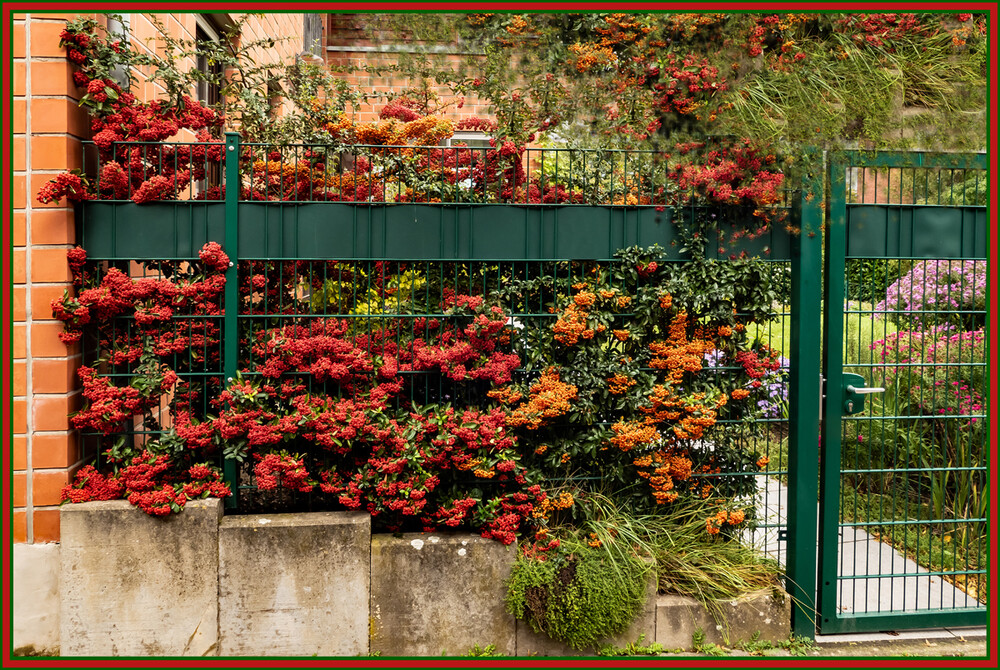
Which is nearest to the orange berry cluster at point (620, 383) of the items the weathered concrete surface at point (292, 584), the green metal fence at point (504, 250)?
the green metal fence at point (504, 250)

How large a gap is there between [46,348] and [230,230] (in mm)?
1086

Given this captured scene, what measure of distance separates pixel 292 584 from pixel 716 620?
2.23 metres

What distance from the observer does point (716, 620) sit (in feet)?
12.5

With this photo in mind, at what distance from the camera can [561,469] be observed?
3.99 m

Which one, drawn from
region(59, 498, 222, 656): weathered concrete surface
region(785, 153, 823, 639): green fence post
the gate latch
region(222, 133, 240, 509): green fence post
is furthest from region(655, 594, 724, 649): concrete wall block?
region(222, 133, 240, 509): green fence post

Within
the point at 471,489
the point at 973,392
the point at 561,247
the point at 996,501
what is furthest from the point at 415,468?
the point at 973,392

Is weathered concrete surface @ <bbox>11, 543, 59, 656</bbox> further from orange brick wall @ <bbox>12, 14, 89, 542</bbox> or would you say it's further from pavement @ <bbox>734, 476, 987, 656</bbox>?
pavement @ <bbox>734, 476, 987, 656</bbox>

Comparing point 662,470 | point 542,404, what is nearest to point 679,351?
point 662,470

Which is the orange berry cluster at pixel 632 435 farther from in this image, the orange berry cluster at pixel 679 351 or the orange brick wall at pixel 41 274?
the orange brick wall at pixel 41 274

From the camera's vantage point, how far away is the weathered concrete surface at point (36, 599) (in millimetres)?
3672

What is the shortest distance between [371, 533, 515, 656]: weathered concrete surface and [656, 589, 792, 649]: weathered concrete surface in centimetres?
87

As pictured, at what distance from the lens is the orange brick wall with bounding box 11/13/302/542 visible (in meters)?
3.56

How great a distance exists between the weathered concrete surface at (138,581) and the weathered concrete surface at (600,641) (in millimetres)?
1587

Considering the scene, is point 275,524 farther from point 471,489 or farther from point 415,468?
point 471,489
